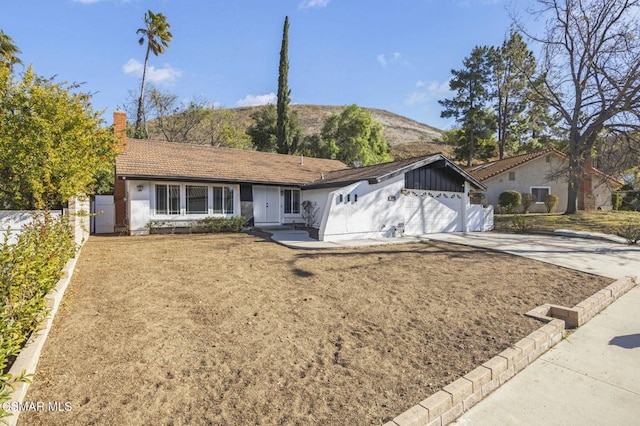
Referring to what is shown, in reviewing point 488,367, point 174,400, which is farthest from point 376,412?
point 174,400

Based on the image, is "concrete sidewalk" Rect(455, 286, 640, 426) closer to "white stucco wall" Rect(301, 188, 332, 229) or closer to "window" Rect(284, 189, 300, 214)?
"white stucco wall" Rect(301, 188, 332, 229)

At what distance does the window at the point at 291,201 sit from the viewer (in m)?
17.2

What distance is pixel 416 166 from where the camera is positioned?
1398 centimetres

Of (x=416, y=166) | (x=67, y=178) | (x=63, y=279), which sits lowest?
(x=63, y=279)

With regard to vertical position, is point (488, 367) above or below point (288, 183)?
below

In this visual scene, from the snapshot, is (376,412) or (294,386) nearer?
(376,412)

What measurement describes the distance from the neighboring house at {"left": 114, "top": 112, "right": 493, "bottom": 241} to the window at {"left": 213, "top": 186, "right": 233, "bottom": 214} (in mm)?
46

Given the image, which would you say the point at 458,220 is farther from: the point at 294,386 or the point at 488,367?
the point at 294,386

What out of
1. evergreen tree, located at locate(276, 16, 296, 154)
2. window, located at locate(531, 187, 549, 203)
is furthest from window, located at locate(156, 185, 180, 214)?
window, located at locate(531, 187, 549, 203)

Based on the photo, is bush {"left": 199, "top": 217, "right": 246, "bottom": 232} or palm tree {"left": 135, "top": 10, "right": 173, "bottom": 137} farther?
palm tree {"left": 135, "top": 10, "right": 173, "bottom": 137}

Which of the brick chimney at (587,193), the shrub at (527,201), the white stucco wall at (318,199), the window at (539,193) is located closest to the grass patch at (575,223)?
the brick chimney at (587,193)

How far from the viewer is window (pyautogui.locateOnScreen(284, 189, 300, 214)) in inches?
677

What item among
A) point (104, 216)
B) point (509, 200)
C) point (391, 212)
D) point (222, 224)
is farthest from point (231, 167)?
point (509, 200)

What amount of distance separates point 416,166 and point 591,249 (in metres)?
6.69
